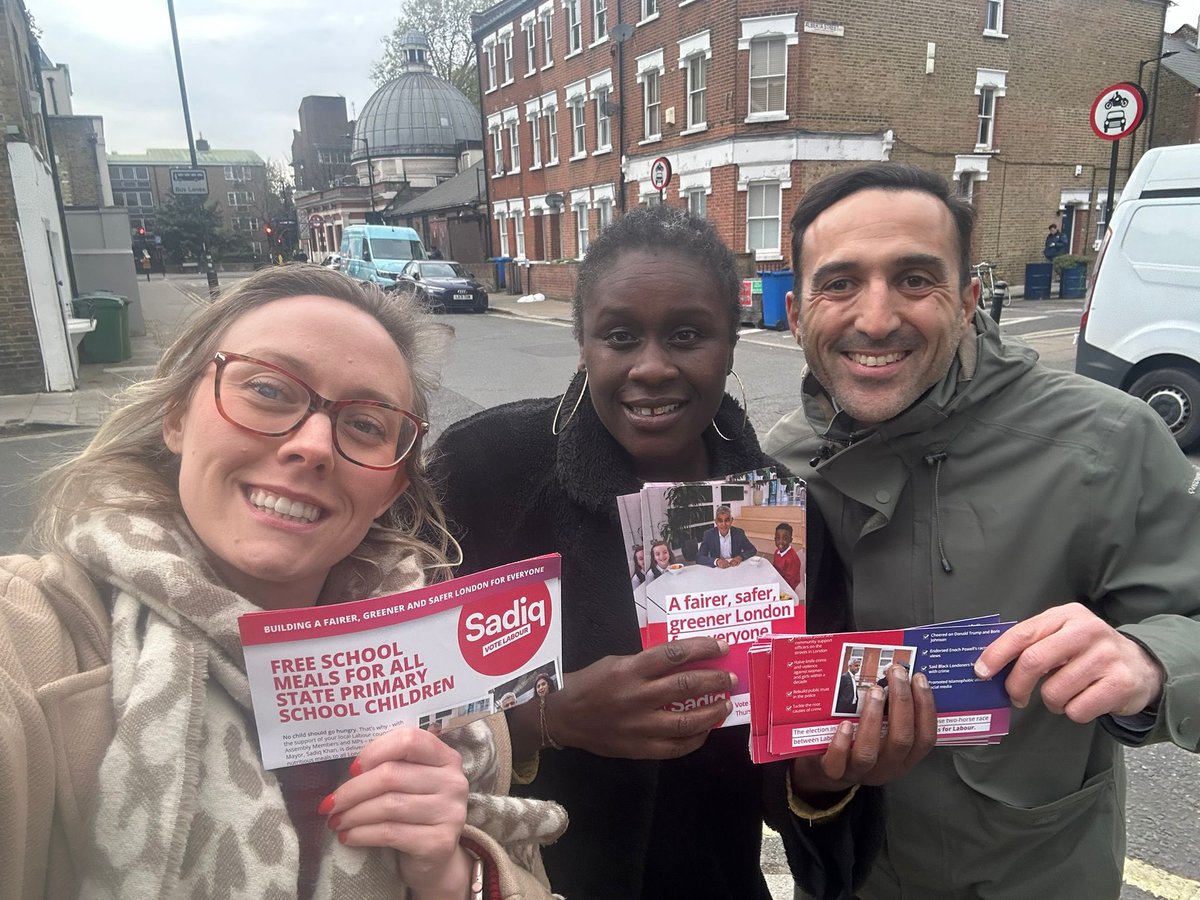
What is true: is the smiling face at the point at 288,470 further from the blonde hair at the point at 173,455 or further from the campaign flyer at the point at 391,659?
the campaign flyer at the point at 391,659

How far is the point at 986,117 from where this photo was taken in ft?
69.5

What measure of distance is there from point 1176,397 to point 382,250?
25.2 meters

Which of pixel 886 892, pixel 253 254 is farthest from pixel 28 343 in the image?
pixel 253 254

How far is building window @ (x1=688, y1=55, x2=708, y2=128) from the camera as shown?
2055 centimetres

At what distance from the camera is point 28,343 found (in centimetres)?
1073

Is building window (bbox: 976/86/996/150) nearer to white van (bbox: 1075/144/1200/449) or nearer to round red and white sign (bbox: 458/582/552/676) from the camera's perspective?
white van (bbox: 1075/144/1200/449)

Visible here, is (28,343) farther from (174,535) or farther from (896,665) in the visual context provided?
(896,665)

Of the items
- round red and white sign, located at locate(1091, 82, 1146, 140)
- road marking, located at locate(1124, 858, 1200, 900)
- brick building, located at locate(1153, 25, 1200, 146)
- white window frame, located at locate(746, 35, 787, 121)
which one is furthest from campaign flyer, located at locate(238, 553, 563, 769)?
brick building, located at locate(1153, 25, 1200, 146)

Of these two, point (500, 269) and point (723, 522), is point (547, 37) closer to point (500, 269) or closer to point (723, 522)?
point (500, 269)

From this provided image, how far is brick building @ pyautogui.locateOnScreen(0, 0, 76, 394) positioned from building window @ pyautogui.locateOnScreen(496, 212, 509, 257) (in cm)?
2239

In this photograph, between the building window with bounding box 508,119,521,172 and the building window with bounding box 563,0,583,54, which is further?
the building window with bounding box 508,119,521,172

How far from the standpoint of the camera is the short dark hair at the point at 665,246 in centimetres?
169

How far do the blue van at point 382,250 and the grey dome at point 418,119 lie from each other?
26803 millimetres

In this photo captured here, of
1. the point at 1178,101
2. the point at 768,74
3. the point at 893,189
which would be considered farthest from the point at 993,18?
the point at 893,189
